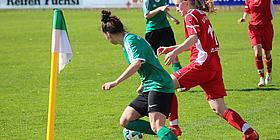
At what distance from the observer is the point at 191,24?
28.9ft

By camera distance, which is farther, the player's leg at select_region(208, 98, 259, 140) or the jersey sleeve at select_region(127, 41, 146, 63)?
the player's leg at select_region(208, 98, 259, 140)

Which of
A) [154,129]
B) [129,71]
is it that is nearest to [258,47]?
[154,129]

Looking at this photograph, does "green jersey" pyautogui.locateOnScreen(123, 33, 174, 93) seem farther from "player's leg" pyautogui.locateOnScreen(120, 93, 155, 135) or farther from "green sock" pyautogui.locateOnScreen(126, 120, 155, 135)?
"green sock" pyautogui.locateOnScreen(126, 120, 155, 135)

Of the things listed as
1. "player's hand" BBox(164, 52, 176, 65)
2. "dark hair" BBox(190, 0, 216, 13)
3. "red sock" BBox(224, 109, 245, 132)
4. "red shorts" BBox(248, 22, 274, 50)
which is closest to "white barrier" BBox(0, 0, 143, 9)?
"red shorts" BBox(248, 22, 274, 50)

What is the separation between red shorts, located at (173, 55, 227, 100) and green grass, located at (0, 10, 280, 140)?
79 cm

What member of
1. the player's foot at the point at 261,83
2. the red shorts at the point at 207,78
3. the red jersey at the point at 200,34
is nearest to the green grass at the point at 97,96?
the player's foot at the point at 261,83

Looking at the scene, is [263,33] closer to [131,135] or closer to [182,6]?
[182,6]

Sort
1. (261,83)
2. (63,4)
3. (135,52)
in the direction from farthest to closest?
(63,4)
(261,83)
(135,52)

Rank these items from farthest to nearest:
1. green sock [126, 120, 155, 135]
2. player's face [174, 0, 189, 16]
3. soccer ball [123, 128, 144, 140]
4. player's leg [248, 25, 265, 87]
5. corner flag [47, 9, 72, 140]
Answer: player's leg [248, 25, 265, 87] → player's face [174, 0, 189, 16] → soccer ball [123, 128, 144, 140] → green sock [126, 120, 155, 135] → corner flag [47, 9, 72, 140]

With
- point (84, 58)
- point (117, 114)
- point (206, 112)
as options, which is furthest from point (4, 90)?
point (84, 58)

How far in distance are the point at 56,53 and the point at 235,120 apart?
8.15 feet

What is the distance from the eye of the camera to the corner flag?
726 centimetres

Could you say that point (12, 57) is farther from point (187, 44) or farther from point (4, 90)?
point (187, 44)

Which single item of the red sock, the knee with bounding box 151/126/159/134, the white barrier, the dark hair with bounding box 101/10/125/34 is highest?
the dark hair with bounding box 101/10/125/34
